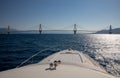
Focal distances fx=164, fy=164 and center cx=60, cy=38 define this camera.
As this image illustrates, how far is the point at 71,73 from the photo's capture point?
4.88 m

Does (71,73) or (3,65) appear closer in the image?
(71,73)

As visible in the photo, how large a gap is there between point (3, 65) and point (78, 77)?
1283 cm

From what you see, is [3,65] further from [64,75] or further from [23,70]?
[64,75]

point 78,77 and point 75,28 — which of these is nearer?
point 78,77

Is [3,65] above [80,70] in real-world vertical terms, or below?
below

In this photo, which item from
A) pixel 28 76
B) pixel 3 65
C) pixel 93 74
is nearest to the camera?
pixel 28 76

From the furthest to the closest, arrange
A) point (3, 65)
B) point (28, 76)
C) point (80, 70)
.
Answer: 1. point (3, 65)
2. point (80, 70)
3. point (28, 76)

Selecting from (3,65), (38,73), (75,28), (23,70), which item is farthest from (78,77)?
(75,28)

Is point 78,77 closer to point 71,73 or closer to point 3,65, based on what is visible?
point 71,73

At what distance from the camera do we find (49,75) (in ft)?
15.4

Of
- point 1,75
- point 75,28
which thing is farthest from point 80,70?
point 75,28

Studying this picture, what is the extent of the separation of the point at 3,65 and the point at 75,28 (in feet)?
610

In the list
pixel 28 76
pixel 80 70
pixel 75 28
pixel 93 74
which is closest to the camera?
pixel 28 76

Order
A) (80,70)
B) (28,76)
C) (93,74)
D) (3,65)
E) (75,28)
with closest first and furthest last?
(28,76)
(93,74)
(80,70)
(3,65)
(75,28)
